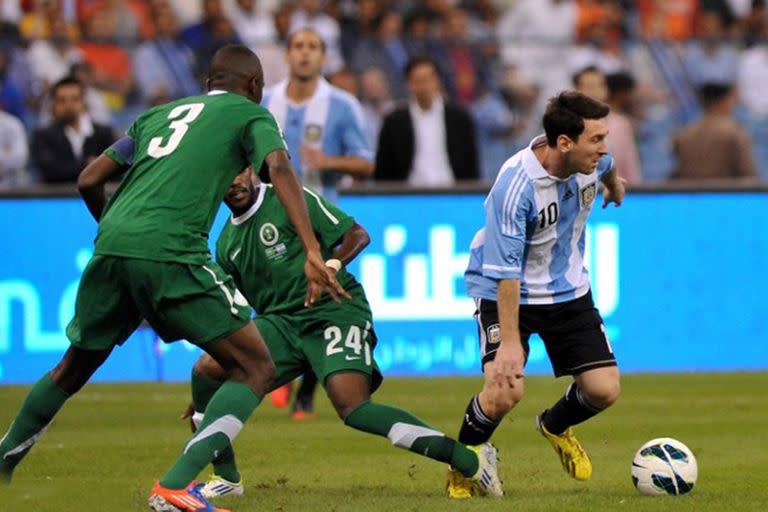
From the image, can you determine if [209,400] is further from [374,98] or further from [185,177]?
[374,98]

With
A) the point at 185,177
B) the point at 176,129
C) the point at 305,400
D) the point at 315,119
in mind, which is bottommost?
the point at 305,400

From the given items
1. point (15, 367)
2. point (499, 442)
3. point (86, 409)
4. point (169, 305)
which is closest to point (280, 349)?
point (169, 305)

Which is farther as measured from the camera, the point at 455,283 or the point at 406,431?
the point at 455,283

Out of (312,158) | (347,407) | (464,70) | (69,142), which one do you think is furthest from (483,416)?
(464,70)

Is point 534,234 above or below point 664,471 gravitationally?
above

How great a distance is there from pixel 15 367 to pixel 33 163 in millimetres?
2516

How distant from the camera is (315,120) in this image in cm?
1220

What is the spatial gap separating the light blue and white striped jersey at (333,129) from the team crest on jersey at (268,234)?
3.45 m

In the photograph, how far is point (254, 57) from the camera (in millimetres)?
7355

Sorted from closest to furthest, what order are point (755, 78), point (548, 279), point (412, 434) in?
point (412, 434), point (548, 279), point (755, 78)

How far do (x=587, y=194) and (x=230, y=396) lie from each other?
219cm

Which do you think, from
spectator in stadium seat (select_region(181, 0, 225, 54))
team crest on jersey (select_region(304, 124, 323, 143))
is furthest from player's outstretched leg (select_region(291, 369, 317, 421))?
spectator in stadium seat (select_region(181, 0, 225, 54))

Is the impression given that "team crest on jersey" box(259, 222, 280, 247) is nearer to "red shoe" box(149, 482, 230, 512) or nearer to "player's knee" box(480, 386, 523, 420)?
"player's knee" box(480, 386, 523, 420)

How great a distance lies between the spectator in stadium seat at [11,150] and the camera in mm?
15630
